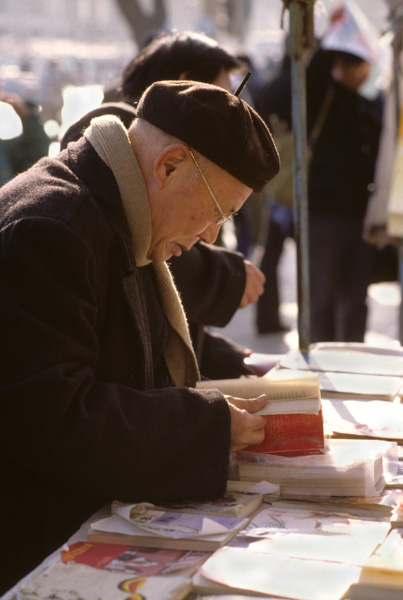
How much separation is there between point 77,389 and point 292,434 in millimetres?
449

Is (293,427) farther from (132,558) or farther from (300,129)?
(300,129)

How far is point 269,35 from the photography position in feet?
120

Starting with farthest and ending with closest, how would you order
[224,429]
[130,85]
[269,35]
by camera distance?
[269,35] < [130,85] < [224,429]

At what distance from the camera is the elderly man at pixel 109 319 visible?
146cm

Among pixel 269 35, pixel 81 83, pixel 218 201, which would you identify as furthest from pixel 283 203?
pixel 269 35

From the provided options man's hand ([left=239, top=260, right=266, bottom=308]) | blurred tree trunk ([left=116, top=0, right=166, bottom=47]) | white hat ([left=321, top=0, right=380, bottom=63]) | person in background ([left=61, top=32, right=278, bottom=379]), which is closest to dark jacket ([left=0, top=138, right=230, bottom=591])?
person in background ([left=61, top=32, right=278, bottom=379])

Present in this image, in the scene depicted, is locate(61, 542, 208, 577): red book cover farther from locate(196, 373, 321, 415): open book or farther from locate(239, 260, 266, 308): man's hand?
locate(239, 260, 266, 308): man's hand

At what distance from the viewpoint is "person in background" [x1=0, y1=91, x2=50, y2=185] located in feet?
22.0

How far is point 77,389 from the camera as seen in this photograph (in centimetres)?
146

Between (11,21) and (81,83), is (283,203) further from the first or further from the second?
(11,21)

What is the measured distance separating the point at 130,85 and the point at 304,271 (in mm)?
813

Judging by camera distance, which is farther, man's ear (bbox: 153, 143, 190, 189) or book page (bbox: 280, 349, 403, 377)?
book page (bbox: 280, 349, 403, 377)

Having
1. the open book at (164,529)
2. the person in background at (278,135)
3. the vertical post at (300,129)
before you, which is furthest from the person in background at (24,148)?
the open book at (164,529)

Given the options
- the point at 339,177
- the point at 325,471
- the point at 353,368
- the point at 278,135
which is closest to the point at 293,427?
the point at 325,471
